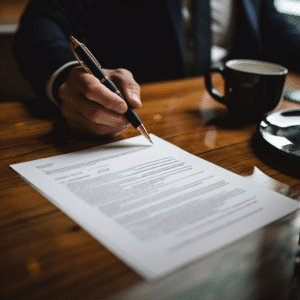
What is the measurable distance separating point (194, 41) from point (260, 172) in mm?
933

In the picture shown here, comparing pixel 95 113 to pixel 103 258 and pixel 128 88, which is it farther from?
pixel 103 258

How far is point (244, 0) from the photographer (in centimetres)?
128

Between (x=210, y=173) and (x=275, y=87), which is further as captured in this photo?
(x=275, y=87)

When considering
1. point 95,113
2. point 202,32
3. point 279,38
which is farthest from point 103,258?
point 279,38

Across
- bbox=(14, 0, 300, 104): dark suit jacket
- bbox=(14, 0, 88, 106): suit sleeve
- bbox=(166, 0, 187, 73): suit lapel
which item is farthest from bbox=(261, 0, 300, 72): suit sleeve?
bbox=(14, 0, 88, 106): suit sleeve

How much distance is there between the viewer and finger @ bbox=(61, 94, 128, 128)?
48 cm

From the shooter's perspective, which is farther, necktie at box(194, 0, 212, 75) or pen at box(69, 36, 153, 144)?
necktie at box(194, 0, 212, 75)

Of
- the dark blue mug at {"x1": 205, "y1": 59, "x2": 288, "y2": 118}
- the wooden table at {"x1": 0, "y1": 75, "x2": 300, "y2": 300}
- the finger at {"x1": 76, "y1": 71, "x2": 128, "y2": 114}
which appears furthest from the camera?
the dark blue mug at {"x1": 205, "y1": 59, "x2": 288, "y2": 118}

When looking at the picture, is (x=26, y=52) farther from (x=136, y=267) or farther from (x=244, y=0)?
(x=244, y=0)

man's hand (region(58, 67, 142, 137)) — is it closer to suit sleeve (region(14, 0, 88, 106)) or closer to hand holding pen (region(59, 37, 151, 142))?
hand holding pen (region(59, 37, 151, 142))

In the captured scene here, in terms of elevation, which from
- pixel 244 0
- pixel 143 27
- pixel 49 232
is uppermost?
pixel 244 0

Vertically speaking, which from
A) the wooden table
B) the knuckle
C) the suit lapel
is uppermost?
the suit lapel

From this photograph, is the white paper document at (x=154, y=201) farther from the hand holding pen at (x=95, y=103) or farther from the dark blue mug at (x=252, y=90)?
the dark blue mug at (x=252, y=90)

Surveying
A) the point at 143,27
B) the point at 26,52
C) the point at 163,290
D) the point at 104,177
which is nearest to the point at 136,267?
the point at 163,290
